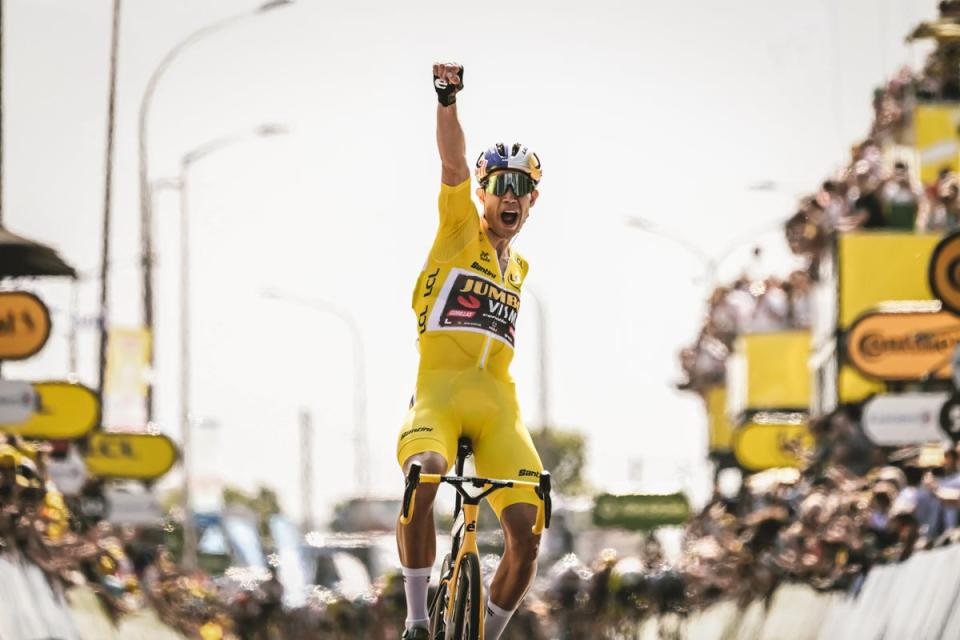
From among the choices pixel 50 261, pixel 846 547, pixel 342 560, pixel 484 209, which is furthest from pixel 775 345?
pixel 484 209

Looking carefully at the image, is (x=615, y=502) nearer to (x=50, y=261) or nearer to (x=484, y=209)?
(x=50, y=261)

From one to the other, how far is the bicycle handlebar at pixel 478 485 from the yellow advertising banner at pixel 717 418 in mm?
51835

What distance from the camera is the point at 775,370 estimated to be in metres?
50.7

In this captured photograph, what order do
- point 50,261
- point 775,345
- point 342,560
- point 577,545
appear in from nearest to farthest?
point 50,261, point 342,560, point 775,345, point 577,545

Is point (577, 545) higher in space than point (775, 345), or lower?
lower

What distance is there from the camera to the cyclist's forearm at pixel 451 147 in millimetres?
11297

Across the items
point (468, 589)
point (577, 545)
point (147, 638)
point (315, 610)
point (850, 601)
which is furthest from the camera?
point (577, 545)

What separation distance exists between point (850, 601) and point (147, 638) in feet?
17.9

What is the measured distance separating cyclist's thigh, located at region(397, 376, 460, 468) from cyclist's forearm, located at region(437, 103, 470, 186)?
109cm

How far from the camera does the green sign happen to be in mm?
57156

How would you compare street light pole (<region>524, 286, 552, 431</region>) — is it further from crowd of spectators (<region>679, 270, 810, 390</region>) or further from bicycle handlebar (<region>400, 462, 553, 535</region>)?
bicycle handlebar (<region>400, 462, 553, 535</region>)

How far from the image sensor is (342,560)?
35500mm

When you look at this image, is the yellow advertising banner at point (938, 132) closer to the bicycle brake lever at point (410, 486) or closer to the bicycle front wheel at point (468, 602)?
the bicycle front wheel at point (468, 602)

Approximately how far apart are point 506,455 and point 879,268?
25.7 meters
